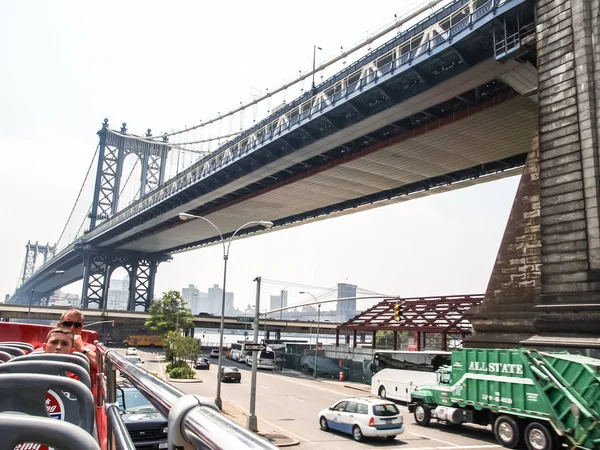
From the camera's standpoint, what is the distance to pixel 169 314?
2990 inches

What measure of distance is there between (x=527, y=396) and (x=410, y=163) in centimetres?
3305

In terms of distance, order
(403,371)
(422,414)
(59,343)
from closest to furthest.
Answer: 1. (59,343)
2. (422,414)
3. (403,371)

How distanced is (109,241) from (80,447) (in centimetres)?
10157

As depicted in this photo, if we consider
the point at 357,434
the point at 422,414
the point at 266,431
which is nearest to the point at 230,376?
the point at 422,414

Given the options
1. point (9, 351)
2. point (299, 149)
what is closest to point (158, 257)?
point (299, 149)

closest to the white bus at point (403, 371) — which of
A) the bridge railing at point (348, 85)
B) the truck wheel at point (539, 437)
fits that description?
the truck wheel at point (539, 437)

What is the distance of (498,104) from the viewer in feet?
116

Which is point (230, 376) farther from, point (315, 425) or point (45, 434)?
point (45, 434)

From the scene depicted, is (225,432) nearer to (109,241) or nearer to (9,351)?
(9,351)

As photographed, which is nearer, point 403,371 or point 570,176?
point 570,176

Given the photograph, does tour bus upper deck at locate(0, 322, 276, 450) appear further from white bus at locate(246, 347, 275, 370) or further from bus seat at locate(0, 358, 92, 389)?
white bus at locate(246, 347, 275, 370)

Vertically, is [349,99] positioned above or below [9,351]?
above

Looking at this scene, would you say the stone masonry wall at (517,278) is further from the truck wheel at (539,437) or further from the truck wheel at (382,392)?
the truck wheel at (382,392)

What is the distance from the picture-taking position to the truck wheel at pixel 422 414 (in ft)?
81.0
